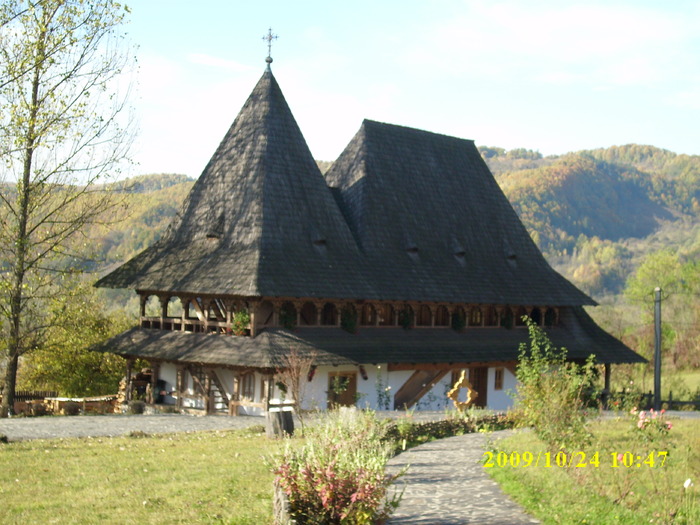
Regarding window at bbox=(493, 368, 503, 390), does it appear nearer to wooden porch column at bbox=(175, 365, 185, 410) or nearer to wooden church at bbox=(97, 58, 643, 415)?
wooden church at bbox=(97, 58, 643, 415)

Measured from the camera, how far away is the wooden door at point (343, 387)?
84.5ft

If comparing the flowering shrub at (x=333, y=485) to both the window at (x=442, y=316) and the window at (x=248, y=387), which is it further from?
the window at (x=442, y=316)

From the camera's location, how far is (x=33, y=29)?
73.6 feet

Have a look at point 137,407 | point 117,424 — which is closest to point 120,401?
point 137,407

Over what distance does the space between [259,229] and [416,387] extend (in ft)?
24.1

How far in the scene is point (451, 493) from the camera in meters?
11.6

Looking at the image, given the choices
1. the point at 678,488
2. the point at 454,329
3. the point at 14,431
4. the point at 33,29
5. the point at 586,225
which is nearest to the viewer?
the point at 678,488

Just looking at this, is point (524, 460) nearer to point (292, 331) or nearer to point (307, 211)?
point (292, 331)

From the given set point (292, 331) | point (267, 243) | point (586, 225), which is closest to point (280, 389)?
point (292, 331)

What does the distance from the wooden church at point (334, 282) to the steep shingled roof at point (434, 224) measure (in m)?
0.06

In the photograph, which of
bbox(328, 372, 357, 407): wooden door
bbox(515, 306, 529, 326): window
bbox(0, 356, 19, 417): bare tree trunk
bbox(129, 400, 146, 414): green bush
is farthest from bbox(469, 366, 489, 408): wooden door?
Result: bbox(0, 356, 19, 417): bare tree trunk

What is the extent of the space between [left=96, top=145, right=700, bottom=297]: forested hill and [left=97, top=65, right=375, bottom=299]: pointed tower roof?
83.9 metres

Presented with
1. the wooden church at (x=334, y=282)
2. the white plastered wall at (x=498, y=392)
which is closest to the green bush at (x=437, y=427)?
the wooden church at (x=334, y=282)

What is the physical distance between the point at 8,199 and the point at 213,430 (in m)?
9.82
